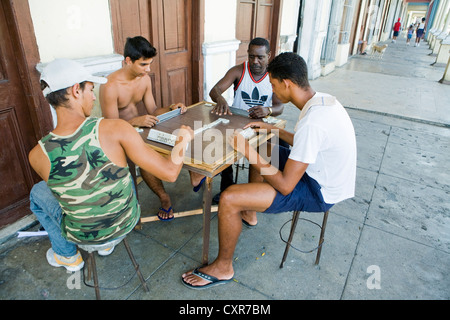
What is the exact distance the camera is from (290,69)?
191 centimetres

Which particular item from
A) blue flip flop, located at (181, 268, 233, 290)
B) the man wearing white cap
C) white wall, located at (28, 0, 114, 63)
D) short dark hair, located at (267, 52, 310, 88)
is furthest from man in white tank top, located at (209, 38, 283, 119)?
blue flip flop, located at (181, 268, 233, 290)

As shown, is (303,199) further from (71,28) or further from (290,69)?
(71,28)

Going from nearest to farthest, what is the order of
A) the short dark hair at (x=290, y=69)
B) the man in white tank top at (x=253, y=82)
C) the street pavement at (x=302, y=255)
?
the short dark hair at (x=290, y=69) < the street pavement at (x=302, y=255) < the man in white tank top at (x=253, y=82)

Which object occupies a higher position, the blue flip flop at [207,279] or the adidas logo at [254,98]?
the adidas logo at [254,98]

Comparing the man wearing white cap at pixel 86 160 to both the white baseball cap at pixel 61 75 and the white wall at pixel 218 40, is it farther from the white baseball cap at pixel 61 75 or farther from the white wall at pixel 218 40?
the white wall at pixel 218 40

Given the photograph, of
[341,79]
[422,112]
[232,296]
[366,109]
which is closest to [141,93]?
[232,296]

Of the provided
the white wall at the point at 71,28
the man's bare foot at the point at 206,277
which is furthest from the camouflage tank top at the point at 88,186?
the white wall at the point at 71,28

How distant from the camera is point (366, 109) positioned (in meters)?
6.40

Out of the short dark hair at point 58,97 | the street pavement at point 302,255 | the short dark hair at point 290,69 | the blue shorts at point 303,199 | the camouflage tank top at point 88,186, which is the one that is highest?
the short dark hair at point 290,69

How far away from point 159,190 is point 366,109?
17.6 ft

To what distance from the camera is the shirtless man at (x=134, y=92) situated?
233cm

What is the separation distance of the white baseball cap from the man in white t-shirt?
986mm

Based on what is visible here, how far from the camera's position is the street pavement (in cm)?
209

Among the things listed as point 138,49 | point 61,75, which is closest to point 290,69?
point 138,49
